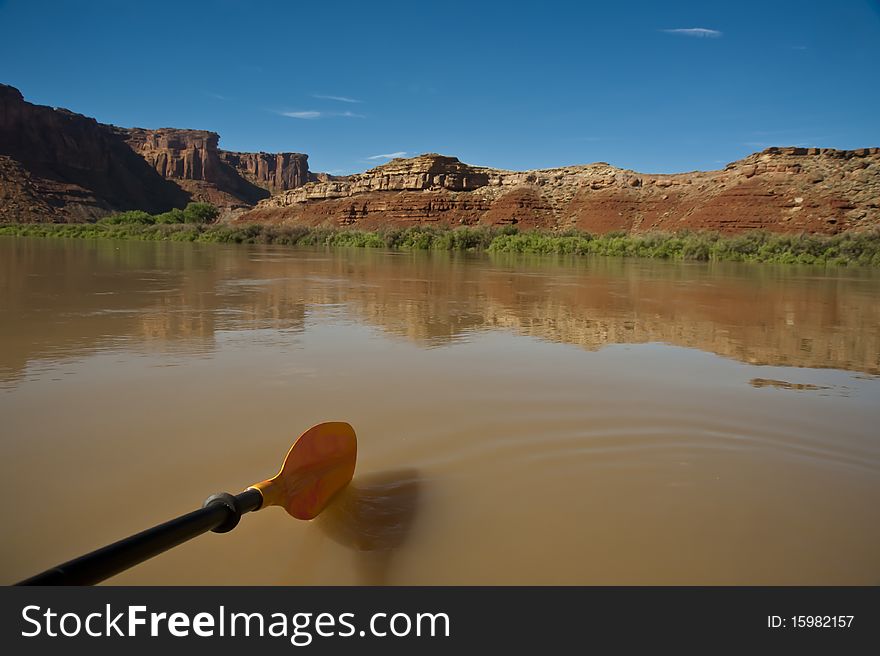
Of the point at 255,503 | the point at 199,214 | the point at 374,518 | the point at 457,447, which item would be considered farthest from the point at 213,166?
the point at 255,503

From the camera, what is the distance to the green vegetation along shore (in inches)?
1654

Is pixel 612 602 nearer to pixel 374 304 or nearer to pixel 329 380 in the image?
pixel 329 380

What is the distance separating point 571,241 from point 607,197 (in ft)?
89.0

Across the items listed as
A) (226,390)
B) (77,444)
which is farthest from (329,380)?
(77,444)

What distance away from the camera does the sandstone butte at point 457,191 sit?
57906mm

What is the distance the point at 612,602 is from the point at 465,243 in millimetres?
52619

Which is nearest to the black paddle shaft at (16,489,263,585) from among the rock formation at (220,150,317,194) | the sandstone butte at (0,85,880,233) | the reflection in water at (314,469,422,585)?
the reflection in water at (314,469,422,585)

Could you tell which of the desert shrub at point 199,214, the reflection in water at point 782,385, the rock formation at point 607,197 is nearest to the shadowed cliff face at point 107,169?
the desert shrub at point 199,214

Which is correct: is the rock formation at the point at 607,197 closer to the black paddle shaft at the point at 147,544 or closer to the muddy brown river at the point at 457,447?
the muddy brown river at the point at 457,447

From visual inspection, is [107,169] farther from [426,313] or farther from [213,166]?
[426,313]

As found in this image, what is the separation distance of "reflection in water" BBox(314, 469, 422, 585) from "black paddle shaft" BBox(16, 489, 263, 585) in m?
0.47

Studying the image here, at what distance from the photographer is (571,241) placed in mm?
50688

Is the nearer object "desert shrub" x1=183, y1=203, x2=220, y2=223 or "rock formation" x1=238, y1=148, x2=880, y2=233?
"rock formation" x1=238, y1=148, x2=880, y2=233

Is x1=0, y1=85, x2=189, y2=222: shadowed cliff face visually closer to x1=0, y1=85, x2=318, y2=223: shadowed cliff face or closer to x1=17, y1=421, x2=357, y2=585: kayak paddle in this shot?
x1=0, y1=85, x2=318, y2=223: shadowed cliff face
